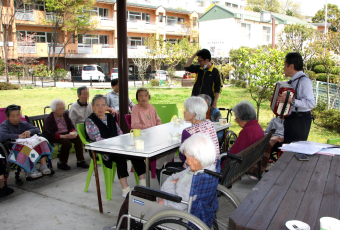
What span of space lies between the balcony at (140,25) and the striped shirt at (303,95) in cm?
2926

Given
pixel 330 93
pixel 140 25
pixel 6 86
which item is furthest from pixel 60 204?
pixel 140 25

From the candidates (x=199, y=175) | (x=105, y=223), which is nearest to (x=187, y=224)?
(x=199, y=175)

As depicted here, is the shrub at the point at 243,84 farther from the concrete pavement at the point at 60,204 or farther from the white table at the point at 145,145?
the white table at the point at 145,145

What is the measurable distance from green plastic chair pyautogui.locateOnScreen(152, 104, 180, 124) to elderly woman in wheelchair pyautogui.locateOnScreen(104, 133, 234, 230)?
3.05 m

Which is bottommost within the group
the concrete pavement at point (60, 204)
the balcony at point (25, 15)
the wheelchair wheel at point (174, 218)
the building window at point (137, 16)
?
the concrete pavement at point (60, 204)

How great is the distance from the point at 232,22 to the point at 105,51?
507 inches

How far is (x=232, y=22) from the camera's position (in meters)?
27.8

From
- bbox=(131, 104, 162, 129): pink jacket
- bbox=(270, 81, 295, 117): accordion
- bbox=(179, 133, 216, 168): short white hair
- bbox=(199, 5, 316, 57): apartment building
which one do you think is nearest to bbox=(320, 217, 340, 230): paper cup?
bbox=(179, 133, 216, 168): short white hair

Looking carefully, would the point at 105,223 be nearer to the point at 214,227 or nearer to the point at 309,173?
the point at 214,227

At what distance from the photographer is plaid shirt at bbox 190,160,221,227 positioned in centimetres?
195

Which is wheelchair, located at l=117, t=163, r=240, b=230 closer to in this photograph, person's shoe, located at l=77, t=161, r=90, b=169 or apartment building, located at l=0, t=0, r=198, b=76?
person's shoe, located at l=77, t=161, r=90, b=169

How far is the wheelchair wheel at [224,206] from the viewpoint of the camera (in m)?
2.16

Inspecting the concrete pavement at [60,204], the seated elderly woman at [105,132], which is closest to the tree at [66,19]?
the concrete pavement at [60,204]

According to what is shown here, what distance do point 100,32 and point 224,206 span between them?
30.3 meters
